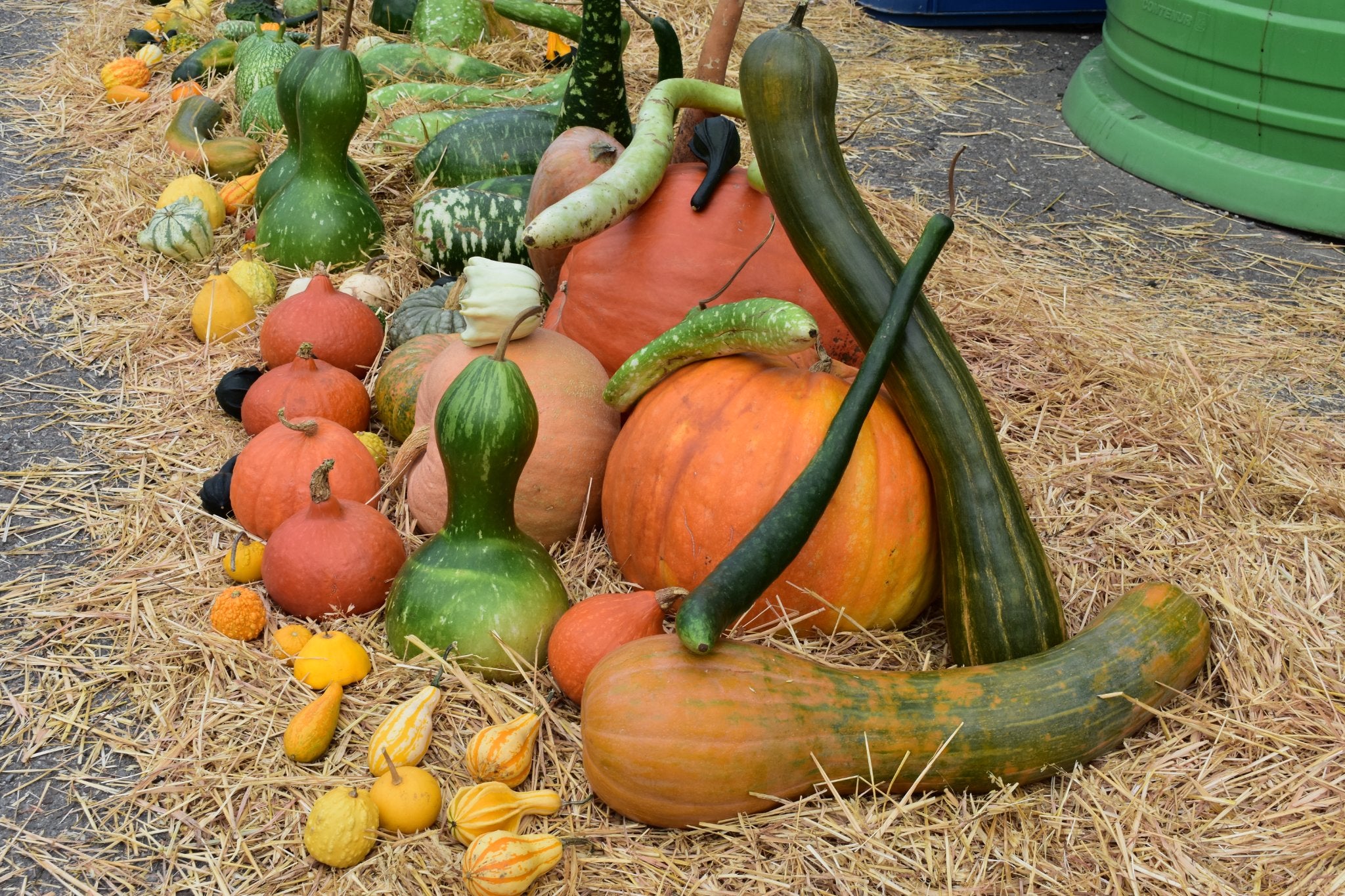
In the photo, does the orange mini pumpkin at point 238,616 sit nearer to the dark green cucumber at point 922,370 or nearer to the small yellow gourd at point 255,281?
the dark green cucumber at point 922,370

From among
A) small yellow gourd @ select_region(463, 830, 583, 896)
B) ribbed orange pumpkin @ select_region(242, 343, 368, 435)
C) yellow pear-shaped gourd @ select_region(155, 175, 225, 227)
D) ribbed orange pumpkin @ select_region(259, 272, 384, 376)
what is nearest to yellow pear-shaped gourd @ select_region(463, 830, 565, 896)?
small yellow gourd @ select_region(463, 830, 583, 896)

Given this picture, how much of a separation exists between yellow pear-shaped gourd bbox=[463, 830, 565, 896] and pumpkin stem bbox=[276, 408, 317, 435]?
1296mm

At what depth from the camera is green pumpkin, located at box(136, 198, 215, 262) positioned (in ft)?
14.5

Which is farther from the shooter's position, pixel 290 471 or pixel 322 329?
pixel 322 329

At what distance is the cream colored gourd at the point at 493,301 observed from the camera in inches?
116

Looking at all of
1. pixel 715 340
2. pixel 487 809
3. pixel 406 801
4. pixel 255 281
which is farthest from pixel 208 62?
pixel 487 809

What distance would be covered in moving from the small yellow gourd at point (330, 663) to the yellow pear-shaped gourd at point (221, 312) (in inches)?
71.4

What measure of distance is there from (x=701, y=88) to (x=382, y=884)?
2.27 m

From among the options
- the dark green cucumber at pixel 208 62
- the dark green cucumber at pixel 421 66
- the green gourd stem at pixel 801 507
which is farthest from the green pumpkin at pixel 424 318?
the dark green cucumber at pixel 208 62

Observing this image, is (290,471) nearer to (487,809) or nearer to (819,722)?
(487,809)

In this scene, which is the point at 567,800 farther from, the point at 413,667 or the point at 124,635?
the point at 124,635

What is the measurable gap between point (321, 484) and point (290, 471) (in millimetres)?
330

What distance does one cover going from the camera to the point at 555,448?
9.29 ft

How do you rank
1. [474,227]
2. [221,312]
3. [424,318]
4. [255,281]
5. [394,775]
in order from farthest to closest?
[474,227] → [255,281] → [221,312] → [424,318] → [394,775]
